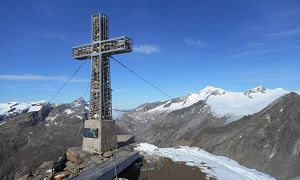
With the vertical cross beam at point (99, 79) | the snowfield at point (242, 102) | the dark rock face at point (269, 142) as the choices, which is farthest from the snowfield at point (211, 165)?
the snowfield at point (242, 102)

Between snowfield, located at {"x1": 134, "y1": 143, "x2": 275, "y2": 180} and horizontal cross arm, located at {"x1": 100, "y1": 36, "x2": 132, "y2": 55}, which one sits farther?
horizontal cross arm, located at {"x1": 100, "y1": 36, "x2": 132, "y2": 55}

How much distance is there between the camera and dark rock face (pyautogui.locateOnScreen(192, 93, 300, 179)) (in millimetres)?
60719

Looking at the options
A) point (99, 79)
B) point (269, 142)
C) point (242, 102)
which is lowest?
point (269, 142)

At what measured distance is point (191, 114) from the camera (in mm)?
191750

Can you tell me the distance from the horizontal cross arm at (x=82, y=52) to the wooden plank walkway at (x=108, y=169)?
1129 cm

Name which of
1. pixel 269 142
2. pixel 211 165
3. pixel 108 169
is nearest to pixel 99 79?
pixel 108 169

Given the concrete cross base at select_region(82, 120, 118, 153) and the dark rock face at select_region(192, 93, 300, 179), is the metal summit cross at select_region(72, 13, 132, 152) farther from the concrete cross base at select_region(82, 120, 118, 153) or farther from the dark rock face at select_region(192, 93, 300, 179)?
the dark rock face at select_region(192, 93, 300, 179)

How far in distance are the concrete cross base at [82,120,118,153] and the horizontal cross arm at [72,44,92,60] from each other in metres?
6.70

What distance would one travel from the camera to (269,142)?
69.1 metres

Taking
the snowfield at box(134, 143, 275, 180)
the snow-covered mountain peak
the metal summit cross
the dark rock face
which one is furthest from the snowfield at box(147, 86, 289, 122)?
the metal summit cross

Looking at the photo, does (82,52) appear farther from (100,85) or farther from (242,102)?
(242,102)

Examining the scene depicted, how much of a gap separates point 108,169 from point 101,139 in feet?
29.5

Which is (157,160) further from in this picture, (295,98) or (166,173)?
(295,98)

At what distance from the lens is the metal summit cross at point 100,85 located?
3228 cm
